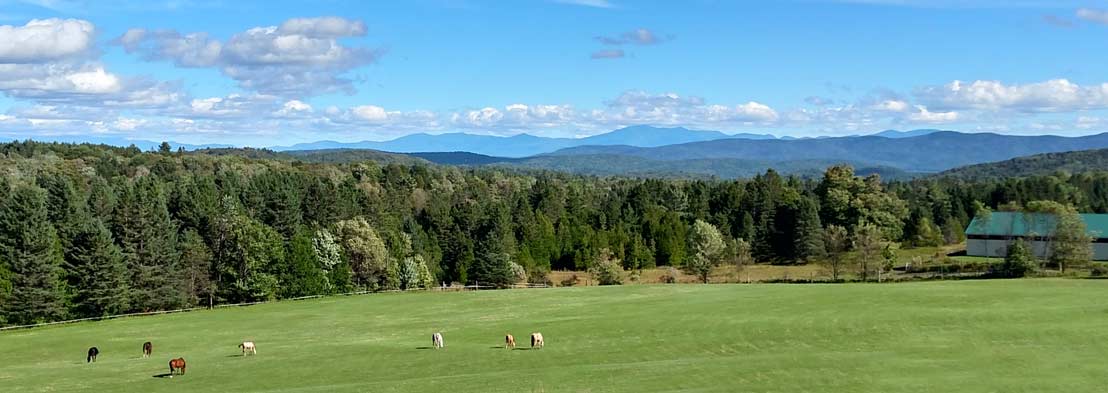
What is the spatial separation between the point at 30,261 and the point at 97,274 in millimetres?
5509

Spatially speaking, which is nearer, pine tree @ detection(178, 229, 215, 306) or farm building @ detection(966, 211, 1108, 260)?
pine tree @ detection(178, 229, 215, 306)

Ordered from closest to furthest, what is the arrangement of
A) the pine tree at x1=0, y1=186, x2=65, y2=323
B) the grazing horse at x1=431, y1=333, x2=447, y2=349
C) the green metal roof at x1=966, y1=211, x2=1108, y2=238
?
the grazing horse at x1=431, y1=333, x2=447, y2=349, the pine tree at x1=0, y1=186, x2=65, y2=323, the green metal roof at x1=966, y1=211, x2=1108, y2=238

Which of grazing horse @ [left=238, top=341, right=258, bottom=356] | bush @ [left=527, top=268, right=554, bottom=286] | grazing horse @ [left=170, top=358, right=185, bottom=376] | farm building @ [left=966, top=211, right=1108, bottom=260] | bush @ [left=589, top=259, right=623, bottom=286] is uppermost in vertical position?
farm building @ [left=966, top=211, right=1108, bottom=260]

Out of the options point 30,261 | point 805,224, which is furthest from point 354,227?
point 805,224

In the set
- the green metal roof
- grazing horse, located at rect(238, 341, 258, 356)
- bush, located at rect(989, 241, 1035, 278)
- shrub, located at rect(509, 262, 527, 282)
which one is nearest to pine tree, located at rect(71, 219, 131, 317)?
grazing horse, located at rect(238, 341, 258, 356)

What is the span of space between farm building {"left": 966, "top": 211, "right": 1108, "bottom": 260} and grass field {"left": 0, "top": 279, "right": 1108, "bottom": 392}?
2799cm

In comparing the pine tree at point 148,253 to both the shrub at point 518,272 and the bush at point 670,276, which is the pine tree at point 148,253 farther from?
the bush at point 670,276

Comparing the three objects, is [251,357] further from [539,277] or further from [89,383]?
[539,277]

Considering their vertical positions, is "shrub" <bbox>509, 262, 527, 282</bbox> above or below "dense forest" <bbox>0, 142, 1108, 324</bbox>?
below

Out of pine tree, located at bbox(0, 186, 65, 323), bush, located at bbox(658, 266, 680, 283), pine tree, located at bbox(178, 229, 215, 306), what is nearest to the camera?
pine tree, located at bbox(0, 186, 65, 323)

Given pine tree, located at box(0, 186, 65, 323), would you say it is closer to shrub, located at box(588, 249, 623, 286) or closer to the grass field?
the grass field

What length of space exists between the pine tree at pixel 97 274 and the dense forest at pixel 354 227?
0.43 feet

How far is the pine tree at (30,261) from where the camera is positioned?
75.7 metres

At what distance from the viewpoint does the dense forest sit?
8106 centimetres
